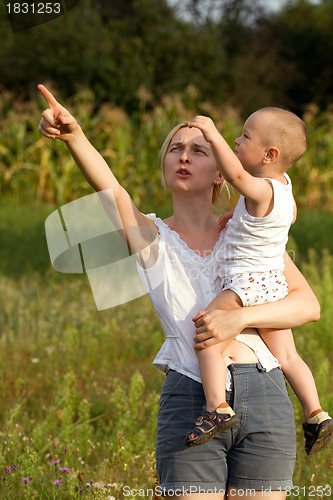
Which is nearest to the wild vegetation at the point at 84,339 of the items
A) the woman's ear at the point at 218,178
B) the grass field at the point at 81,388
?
the grass field at the point at 81,388

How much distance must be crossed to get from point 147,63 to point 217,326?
75.8ft

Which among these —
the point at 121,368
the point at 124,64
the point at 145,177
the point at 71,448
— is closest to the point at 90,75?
the point at 124,64

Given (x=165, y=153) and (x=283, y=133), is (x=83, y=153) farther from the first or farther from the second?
(x=283, y=133)

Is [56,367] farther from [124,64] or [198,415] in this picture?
[124,64]

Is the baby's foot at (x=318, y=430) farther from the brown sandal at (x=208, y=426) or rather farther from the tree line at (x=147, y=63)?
the tree line at (x=147, y=63)

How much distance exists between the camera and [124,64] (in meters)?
22.9

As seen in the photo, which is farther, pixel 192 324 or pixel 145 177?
pixel 145 177

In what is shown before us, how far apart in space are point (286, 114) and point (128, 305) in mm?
4349

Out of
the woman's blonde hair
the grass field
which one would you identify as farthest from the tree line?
the woman's blonde hair

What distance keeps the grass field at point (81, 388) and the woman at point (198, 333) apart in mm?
393

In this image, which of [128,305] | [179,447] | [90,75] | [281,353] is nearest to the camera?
[179,447]

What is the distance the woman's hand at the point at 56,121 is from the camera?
1957 mm

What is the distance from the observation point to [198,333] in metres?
1.96

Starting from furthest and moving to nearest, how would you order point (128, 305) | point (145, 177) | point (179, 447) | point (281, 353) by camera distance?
point (145, 177) → point (128, 305) → point (281, 353) → point (179, 447)
